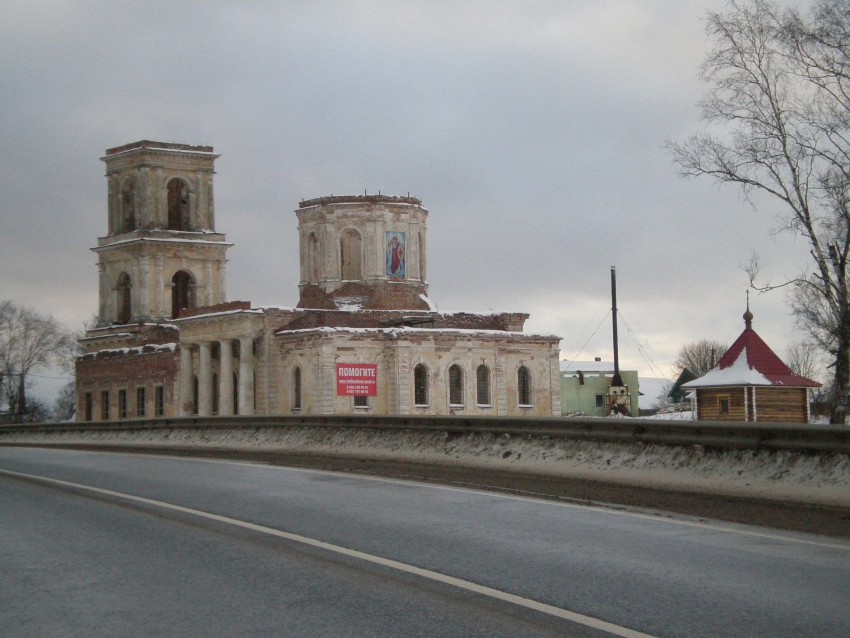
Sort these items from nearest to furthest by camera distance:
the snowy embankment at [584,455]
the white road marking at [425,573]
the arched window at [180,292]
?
the white road marking at [425,573] → the snowy embankment at [584,455] → the arched window at [180,292]

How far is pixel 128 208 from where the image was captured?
281ft

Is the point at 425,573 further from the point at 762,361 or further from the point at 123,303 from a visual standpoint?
the point at 123,303

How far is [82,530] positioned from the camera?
12.1 metres

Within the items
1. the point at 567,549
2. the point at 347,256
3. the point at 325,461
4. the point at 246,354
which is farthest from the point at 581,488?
the point at 347,256

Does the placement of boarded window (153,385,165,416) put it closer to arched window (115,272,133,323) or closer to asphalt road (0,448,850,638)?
arched window (115,272,133,323)

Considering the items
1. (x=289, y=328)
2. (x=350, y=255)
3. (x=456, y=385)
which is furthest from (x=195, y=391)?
(x=456, y=385)

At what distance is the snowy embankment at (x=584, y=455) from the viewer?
43.3 ft

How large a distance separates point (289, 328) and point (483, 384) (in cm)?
1246

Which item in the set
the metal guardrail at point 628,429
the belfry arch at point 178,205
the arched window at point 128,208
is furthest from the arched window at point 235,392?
the metal guardrail at point 628,429

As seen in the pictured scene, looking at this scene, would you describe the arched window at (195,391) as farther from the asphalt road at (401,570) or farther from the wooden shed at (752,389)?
the asphalt road at (401,570)

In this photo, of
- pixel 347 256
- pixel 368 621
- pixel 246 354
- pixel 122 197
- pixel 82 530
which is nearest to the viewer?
pixel 368 621

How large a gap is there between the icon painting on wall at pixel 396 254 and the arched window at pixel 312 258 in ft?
16.0

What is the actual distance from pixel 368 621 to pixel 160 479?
11494 millimetres

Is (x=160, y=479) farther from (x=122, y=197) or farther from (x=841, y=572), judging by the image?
(x=122, y=197)
